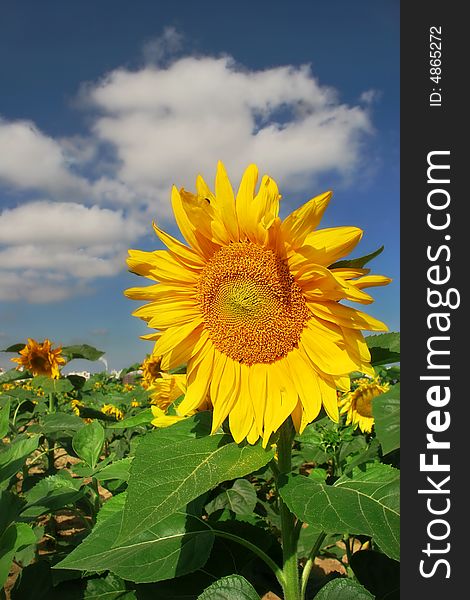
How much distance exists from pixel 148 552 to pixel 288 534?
42cm

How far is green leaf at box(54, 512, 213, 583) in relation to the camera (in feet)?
5.48

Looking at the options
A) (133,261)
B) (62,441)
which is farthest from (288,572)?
(62,441)

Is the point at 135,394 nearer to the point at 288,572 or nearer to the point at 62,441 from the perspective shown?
the point at 62,441

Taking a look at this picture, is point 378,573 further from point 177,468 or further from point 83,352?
point 83,352

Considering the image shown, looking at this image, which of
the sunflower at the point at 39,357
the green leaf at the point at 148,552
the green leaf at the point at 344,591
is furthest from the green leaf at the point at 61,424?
the green leaf at the point at 344,591

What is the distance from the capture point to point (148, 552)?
69.7 inches

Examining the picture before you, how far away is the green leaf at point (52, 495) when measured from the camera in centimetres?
242

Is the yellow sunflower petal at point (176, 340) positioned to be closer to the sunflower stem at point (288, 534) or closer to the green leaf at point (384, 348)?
the sunflower stem at point (288, 534)

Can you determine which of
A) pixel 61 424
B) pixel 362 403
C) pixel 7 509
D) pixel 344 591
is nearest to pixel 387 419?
pixel 344 591

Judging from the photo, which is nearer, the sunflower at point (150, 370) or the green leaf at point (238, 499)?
the green leaf at point (238, 499)

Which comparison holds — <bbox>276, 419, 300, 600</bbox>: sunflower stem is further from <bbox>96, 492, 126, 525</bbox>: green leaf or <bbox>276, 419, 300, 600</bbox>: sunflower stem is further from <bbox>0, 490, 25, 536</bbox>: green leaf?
<bbox>0, 490, 25, 536</bbox>: green leaf

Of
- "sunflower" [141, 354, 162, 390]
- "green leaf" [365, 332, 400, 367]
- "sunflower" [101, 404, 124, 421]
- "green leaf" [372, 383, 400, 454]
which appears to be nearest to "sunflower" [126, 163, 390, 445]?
"green leaf" [365, 332, 400, 367]

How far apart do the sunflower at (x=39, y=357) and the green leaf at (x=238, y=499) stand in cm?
235

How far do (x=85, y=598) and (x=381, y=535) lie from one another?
50.1 inches
